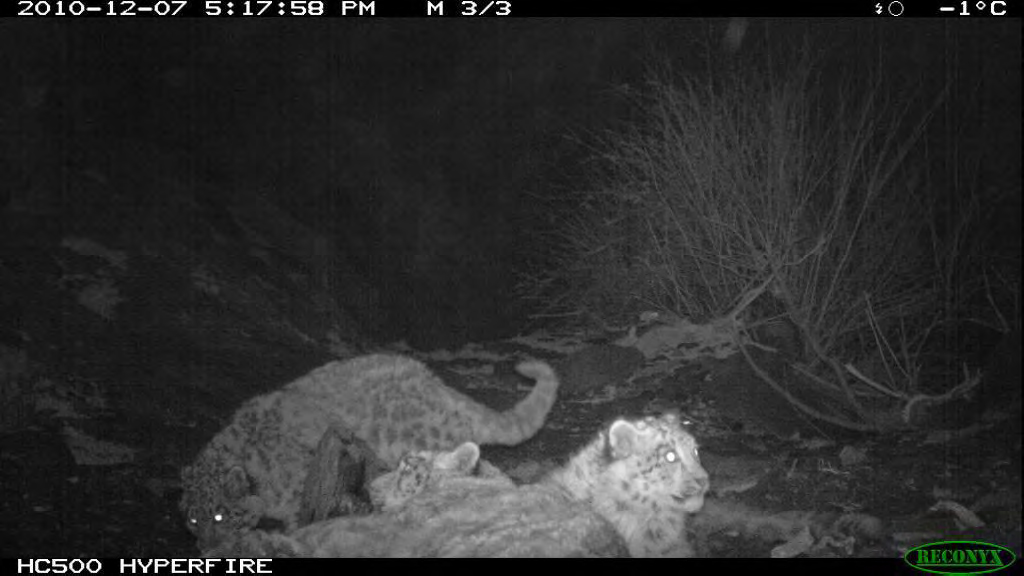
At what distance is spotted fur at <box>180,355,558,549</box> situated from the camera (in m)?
4.98

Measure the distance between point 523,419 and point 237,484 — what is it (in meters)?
1.91

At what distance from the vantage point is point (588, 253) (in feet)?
32.9

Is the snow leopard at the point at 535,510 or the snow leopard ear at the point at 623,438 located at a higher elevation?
the snow leopard ear at the point at 623,438

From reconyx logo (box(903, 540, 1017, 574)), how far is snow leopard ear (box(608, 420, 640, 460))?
5.18ft

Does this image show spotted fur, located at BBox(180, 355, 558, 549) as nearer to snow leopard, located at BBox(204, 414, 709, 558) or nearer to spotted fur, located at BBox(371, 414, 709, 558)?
snow leopard, located at BBox(204, 414, 709, 558)

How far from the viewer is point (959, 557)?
4090mm

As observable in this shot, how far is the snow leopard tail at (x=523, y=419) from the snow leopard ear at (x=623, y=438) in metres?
1.17

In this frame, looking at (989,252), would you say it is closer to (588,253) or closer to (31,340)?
(588,253)

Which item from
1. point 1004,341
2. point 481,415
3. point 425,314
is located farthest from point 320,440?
point 425,314

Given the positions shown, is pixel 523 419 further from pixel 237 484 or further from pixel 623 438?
pixel 237 484

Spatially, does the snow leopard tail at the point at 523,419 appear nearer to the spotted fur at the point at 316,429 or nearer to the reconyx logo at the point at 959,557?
the spotted fur at the point at 316,429

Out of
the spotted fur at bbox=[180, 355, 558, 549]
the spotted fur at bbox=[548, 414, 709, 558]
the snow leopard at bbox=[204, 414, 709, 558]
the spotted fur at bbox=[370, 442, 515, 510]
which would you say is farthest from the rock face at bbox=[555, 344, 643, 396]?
the spotted fur at bbox=[548, 414, 709, 558]

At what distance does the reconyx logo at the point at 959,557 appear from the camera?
3.96 m

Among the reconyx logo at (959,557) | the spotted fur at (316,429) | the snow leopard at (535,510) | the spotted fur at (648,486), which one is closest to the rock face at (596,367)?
the spotted fur at (316,429)
